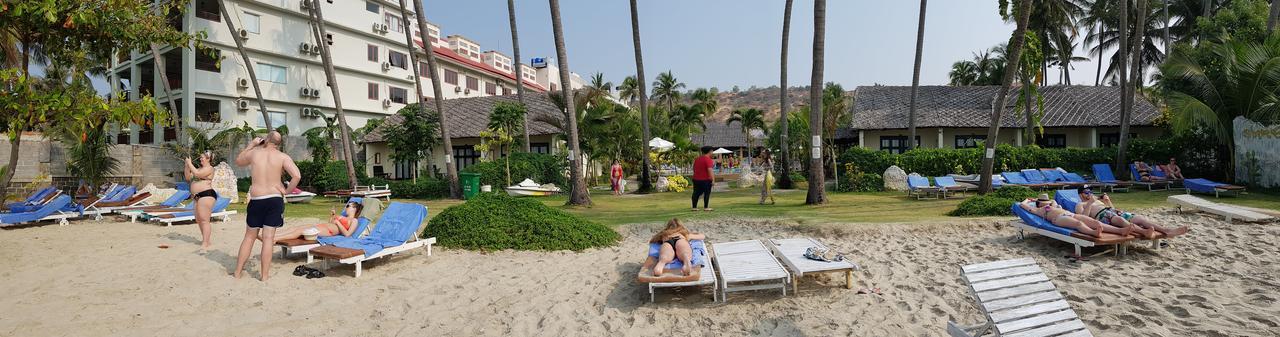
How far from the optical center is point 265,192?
6117mm

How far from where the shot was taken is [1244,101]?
15492 mm

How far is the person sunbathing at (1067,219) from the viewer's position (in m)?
7.00

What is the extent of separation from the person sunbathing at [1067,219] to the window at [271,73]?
32.9 m

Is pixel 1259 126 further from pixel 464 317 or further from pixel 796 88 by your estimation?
pixel 796 88

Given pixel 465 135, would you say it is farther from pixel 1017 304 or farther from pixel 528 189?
pixel 1017 304

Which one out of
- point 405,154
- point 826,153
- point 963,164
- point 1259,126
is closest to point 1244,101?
point 1259,126

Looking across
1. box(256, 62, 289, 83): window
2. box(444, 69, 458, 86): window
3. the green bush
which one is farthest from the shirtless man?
box(444, 69, 458, 86): window

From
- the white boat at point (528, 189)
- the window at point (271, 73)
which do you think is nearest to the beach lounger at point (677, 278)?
the white boat at point (528, 189)

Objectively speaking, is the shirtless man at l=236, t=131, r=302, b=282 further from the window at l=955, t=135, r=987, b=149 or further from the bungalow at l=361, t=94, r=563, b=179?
the window at l=955, t=135, r=987, b=149

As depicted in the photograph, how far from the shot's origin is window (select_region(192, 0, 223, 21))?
28.1 m

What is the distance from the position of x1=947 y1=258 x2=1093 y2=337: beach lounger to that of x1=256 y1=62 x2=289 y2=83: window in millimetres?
33743

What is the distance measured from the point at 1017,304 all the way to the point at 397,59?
127ft

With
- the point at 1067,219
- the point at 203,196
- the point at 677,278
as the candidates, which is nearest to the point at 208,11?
the point at 203,196

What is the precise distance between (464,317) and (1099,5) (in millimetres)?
42108
